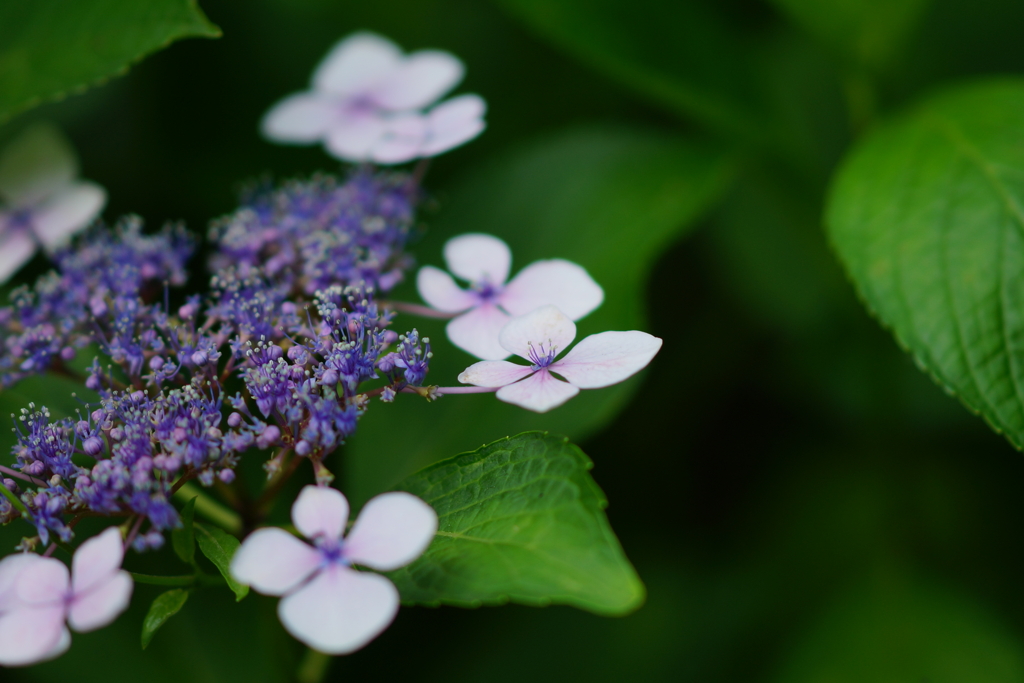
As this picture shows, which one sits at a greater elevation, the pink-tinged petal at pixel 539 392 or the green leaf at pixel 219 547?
the pink-tinged petal at pixel 539 392

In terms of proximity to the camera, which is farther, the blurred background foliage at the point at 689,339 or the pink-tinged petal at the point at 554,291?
the blurred background foliage at the point at 689,339

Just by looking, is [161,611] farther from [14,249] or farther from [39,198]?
[39,198]

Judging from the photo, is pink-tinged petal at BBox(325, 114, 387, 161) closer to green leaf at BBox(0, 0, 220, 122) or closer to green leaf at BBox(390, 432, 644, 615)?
green leaf at BBox(0, 0, 220, 122)

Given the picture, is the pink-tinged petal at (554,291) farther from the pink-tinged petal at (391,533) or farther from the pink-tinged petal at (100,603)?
the pink-tinged petal at (100,603)

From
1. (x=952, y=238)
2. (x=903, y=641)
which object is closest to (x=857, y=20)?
(x=952, y=238)

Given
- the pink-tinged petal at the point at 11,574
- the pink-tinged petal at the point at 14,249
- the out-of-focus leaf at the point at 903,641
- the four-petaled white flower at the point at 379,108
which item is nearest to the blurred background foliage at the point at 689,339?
the out-of-focus leaf at the point at 903,641

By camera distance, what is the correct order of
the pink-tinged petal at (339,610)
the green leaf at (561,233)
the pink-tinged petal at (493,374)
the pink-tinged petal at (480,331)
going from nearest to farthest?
the pink-tinged petal at (339,610) → the pink-tinged petal at (493,374) → the pink-tinged petal at (480,331) → the green leaf at (561,233)
